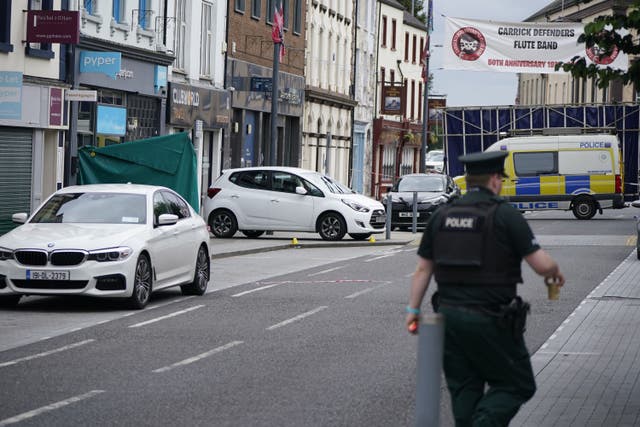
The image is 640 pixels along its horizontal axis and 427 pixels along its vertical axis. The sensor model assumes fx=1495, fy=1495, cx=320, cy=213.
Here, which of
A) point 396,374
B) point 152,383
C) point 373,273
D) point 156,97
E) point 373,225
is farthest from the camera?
point 156,97

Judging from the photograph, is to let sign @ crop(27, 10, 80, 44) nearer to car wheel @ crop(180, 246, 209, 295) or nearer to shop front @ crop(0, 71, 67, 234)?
shop front @ crop(0, 71, 67, 234)

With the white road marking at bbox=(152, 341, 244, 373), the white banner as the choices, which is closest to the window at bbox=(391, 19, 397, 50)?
the white banner

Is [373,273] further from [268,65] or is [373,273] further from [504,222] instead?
[268,65]

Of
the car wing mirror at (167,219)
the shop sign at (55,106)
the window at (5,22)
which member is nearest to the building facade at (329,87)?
the shop sign at (55,106)

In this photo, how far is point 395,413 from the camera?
1027 cm

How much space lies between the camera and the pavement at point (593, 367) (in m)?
10.1

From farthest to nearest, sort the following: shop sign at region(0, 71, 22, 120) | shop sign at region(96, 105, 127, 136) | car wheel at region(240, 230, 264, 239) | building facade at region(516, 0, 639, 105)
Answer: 1. building facade at region(516, 0, 639, 105)
2. car wheel at region(240, 230, 264, 239)
3. shop sign at region(96, 105, 127, 136)
4. shop sign at region(0, 71, 22, 120)

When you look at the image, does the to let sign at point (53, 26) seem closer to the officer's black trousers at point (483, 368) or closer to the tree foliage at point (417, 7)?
the officer's black trousers at point (483, 368)

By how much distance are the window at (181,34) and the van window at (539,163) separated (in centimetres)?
1379

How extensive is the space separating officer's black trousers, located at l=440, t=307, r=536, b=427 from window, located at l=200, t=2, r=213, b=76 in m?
35.2

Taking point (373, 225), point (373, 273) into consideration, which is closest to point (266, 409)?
point (373, 273)

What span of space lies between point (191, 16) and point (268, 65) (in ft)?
29.3

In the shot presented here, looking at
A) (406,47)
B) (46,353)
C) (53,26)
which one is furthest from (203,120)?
(406,47)

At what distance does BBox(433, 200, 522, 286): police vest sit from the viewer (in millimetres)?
7457
